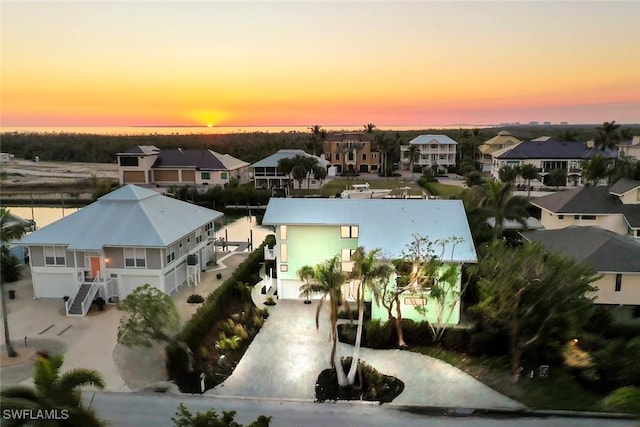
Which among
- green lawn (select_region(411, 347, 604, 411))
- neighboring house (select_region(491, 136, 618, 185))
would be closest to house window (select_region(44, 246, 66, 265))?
green lawn (select_region(411, 347, 604, 411))

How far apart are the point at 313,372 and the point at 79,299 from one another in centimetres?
1299

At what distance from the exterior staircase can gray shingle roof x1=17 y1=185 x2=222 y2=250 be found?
2.02 m

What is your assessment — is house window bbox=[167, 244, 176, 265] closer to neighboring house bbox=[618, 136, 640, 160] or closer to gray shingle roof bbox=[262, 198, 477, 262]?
gray shingle roof bbox=[262, 198, 477, 262]

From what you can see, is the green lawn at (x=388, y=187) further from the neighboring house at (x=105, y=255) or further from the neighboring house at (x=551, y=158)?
the neighboring house at (x=105, y=255)

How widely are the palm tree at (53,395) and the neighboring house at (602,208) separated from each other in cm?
3330

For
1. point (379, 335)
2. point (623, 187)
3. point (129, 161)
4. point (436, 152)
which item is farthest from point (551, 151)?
point (129, 161)

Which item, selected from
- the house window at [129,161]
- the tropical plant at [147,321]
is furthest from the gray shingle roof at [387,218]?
the house window at [129,161]

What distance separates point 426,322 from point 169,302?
11.3 m

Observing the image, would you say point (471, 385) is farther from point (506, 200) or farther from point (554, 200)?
point (554, 200)

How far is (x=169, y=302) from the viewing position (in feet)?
60.8

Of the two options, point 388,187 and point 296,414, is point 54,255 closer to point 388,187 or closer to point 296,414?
point 296,414

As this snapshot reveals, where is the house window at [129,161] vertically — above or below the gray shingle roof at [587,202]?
above

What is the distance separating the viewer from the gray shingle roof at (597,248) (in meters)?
22.7

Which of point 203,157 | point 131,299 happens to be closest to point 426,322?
point 131,299
